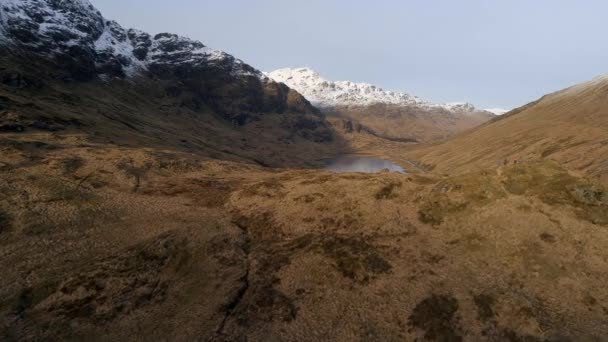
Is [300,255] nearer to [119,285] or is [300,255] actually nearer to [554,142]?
[119,285]

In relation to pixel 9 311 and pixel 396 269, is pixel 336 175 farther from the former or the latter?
pixel 9 311

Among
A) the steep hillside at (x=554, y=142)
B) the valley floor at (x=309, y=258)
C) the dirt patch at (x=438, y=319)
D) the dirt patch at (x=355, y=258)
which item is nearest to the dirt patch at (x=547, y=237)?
the valley floor at (x=309, y=258)

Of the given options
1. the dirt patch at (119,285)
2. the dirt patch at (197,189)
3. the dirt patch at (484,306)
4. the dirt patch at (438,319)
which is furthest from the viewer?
the dirt patch at (197,189)

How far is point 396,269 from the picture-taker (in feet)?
124

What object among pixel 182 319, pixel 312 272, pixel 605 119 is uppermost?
pixel 605 119

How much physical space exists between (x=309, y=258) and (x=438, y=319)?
13908 mm

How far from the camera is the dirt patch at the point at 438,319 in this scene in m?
30.0

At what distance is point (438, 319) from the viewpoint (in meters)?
31.4

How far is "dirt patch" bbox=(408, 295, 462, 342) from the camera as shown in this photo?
1181 inches

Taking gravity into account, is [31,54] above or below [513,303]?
above

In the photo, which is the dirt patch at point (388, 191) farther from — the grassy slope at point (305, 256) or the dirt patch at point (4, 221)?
→ the dirt patch at point (4, 221)

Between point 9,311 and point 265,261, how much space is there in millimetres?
21818

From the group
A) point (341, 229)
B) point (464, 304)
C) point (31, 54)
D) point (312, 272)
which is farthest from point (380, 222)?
point (31, 54)

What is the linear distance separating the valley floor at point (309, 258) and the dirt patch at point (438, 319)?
119mm
